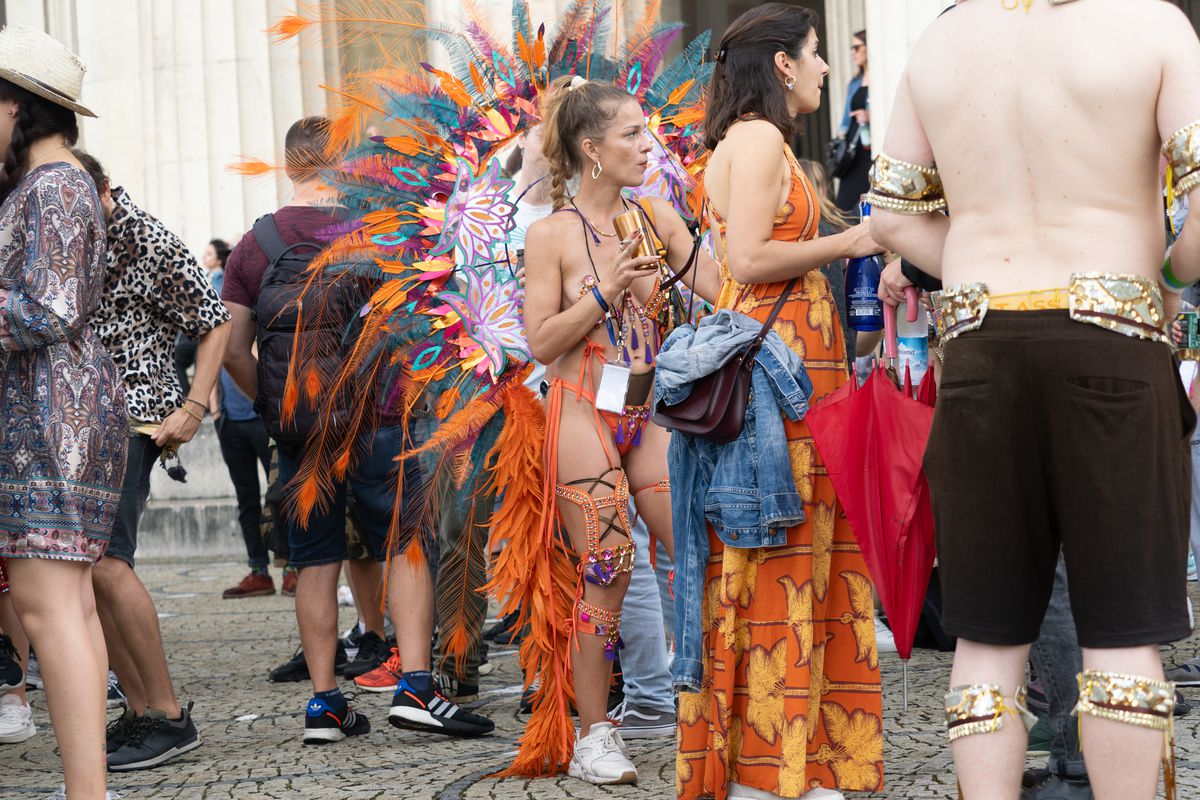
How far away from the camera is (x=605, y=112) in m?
4.48

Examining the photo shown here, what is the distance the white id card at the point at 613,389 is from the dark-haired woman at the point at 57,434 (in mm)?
1262

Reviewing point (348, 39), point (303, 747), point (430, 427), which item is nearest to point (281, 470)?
point (430, 427)

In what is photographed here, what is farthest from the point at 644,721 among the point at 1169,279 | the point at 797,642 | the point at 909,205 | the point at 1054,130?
the point at 1054,130

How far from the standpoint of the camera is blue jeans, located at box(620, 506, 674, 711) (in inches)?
199

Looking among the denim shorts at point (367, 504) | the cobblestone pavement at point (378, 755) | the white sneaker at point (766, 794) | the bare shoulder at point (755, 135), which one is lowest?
the cobblestone pavement at point (378, 755)

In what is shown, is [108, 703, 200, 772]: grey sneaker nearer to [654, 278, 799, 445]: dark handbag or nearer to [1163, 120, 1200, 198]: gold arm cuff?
[654, 278, 799, 445]: dark handbag

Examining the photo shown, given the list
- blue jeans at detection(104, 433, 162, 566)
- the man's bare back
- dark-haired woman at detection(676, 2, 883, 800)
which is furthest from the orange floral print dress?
blue jeans at detection(104, 433, 162, 566)

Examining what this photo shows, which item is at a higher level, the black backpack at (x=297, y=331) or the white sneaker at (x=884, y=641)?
the black backpack at (x=297, y=331)

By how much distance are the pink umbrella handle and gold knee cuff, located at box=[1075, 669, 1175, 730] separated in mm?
1117

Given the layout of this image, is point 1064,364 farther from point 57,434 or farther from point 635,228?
point 57,434

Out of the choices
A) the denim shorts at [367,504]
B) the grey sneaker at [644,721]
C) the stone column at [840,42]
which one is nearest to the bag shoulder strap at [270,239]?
the denim shorts at [367,504]

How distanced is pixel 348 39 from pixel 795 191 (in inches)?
84.1

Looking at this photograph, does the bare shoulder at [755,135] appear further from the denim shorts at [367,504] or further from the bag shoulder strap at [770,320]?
the denim shorts at [367,504]

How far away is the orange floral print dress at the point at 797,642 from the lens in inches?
148
